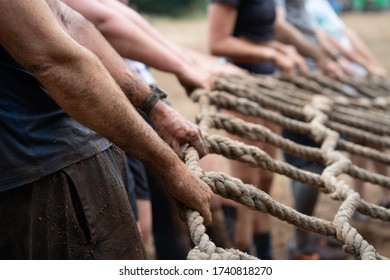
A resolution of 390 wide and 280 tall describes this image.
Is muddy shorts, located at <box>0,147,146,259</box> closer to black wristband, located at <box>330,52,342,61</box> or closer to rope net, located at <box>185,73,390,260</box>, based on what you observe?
rope net, located at <box>185,73,390,260</box>

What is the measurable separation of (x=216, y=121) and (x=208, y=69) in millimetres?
611

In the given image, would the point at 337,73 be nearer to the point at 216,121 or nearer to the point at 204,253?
the point at 216,121

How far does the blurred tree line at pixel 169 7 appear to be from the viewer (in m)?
14.0

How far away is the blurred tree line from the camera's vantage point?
45.8ft

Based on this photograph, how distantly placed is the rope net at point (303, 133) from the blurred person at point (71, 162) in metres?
0.14

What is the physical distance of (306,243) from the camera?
305 cm

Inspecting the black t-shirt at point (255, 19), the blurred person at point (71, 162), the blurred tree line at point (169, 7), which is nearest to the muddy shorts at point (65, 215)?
the blurred person at point (71, 162)

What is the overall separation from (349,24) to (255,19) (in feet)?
34.9

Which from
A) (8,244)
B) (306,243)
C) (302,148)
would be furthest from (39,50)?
(306,243)

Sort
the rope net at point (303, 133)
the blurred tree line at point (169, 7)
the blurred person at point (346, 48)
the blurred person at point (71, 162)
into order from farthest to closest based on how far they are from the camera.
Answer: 1. the blurred tree line at point (169, 7)
2. the blurred person at point (346, 48)
3. the rope net at point (303, 133)
4. the blurred person at point (71, 162)

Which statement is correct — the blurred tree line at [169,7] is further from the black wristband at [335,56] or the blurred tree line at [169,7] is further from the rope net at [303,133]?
the rope net at [303,133]

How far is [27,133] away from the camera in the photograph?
1.14 metres

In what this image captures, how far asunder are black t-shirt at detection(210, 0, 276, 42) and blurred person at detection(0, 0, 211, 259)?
1.47m

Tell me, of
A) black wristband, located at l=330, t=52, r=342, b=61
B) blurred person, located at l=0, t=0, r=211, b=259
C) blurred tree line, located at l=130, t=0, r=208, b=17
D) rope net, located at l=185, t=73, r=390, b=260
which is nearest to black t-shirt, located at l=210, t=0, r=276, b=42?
rope net, located at l=185, t=73, r=390, b=260
